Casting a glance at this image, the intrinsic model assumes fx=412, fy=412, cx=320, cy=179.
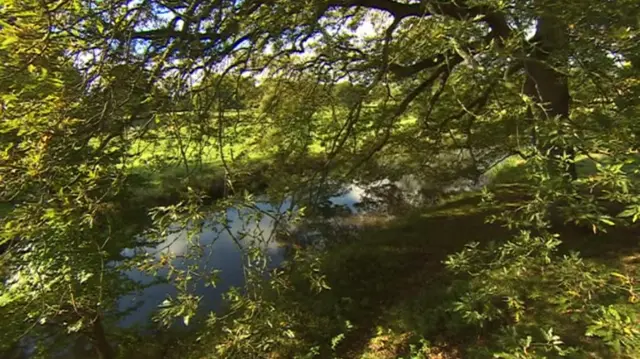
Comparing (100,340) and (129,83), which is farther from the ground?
(129,83)

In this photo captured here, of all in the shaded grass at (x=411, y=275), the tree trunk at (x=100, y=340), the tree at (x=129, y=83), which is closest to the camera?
the tree at (x=129, y=83)

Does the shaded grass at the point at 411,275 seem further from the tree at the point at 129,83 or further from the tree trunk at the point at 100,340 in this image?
the tree trunk at the point at 100,340

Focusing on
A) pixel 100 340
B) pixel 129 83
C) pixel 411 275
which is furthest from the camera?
pixel 411 275

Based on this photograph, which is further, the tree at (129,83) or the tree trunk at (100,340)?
the tree trunk at (100,340)

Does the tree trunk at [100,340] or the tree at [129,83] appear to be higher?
the tree at [129,83]

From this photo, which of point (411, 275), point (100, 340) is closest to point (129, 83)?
point (100, 340)

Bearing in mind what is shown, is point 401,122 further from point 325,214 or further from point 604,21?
point 604,21

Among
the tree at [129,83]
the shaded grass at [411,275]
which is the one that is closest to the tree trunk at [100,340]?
the tree at [129,83]

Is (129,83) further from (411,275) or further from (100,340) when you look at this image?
(411,275)

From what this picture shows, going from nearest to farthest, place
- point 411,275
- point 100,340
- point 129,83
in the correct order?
point 129,83
point 100,340
point 411,275

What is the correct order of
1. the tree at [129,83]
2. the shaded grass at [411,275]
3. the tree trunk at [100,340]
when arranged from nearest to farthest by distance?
the tree at [129,83]
the shaded grass at [411,275]
the tree trunk at [100,340]

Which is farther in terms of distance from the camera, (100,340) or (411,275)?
(411,275)

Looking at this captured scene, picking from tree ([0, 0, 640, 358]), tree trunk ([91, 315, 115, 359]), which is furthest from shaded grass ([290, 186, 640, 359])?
tree trunk ([91, 315, 115, 359])

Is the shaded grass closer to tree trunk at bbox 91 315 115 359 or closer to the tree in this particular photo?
the tree
